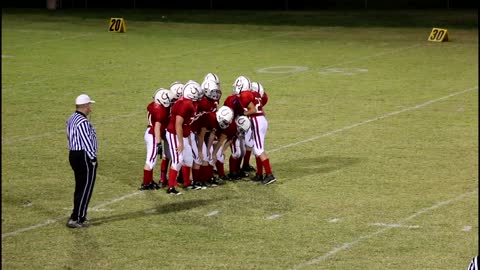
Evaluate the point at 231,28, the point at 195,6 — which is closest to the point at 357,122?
the point at 231,28

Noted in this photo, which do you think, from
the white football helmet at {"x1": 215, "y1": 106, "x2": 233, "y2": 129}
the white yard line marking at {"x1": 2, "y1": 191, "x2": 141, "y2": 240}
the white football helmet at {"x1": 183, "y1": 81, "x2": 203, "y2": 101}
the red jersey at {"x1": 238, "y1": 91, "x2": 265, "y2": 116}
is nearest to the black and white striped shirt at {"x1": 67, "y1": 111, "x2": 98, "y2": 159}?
Answer: the white yard line marking at {"x1": 2, "y1": 191, "x2": 141, "y2": 240}

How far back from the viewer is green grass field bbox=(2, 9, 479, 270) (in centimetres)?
1136

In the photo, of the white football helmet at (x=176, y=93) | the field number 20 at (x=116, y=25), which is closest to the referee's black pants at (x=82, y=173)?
the white football helmet at (x=176, y=93)

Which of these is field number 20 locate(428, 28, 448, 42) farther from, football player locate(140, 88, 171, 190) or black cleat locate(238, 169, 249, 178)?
football player locate(140, 88, 171, 190)

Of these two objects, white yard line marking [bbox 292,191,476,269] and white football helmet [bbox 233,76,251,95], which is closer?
white yard line marking [bbox 292,191,476,269]

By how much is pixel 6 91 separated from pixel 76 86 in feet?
4.89

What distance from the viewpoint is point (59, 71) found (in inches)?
982

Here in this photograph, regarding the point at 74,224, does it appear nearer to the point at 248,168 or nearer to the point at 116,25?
the point at 248,168

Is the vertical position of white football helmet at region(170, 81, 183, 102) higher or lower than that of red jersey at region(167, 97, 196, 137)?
higher

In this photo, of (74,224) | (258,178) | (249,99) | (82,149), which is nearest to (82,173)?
(82,149)

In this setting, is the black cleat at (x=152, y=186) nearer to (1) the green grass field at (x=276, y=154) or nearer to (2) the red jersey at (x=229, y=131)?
(1) the green grass field at (x=276, y=154)

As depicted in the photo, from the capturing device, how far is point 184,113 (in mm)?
13164

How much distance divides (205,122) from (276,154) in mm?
2847

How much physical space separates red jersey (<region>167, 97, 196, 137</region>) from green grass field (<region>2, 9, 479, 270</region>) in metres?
0.83
